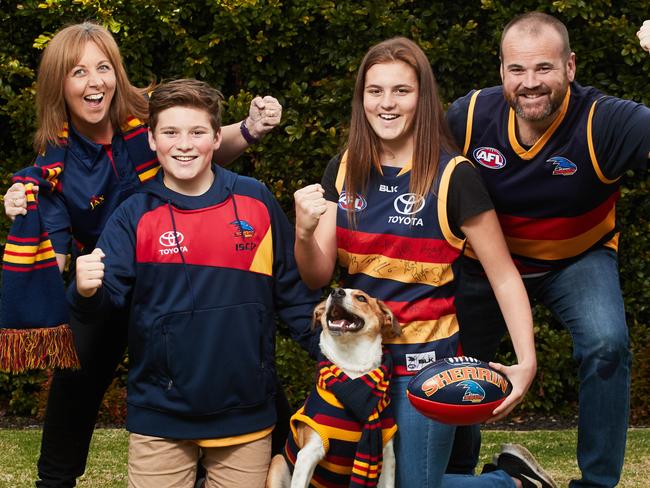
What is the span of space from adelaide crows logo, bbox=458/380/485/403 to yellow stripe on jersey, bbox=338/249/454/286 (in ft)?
1.48

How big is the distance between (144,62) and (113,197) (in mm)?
2768

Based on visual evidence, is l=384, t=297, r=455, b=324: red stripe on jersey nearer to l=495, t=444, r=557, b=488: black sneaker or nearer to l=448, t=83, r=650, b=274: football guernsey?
l=448, t=83, r=650, b=274: football guernsey

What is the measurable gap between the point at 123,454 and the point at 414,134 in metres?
3.22

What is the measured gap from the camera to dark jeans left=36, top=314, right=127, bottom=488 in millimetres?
5090

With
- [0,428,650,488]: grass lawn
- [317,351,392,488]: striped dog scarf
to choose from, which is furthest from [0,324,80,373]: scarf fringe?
[0,428,650,488]: grass lawn

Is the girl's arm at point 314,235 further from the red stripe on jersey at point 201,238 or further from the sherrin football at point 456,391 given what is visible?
the sherrin football at point 456,391

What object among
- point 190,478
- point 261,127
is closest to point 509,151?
point 261,127

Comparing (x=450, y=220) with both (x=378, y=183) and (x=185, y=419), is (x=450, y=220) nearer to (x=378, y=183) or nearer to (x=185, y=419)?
(x=378, y=183)

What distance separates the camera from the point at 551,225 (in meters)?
4.90

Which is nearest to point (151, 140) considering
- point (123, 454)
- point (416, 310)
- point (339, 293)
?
point (339, 293)

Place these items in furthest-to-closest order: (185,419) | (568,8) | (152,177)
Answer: (568,8), (152,177), (185,419)

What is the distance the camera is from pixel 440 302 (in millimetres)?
4402

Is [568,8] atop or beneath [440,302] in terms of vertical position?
atop

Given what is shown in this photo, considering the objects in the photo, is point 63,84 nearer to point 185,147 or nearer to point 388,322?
point 185,147
